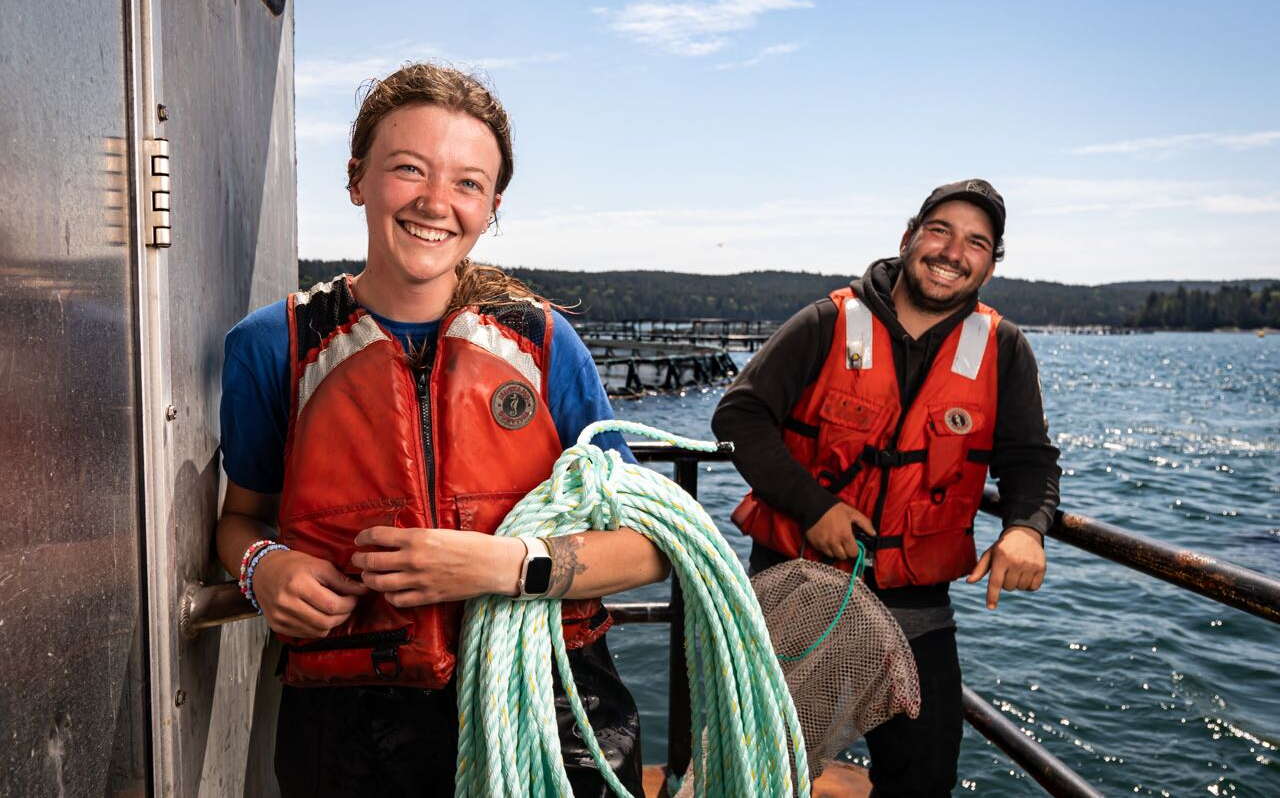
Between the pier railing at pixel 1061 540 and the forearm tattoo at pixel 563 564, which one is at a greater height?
the forearm tattoo at pixel 563 564

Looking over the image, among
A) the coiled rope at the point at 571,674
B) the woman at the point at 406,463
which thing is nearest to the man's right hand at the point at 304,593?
the woman at the point at 406,463

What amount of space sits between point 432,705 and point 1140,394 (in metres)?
62.0

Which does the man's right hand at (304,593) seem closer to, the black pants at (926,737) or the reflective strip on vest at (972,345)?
the black pants at (926,737)

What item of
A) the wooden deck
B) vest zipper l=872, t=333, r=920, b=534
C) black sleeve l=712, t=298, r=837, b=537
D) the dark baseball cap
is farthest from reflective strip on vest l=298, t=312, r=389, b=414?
the wooden deck

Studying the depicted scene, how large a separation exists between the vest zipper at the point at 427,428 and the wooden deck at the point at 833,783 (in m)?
2.01

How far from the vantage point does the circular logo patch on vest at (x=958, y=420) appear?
2.68 meters

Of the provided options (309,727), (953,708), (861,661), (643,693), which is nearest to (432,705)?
(309,727)

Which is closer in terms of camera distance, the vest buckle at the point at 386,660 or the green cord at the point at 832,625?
the vest buckle at the point at 386,660

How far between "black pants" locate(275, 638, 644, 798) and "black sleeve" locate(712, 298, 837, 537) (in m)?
1.20

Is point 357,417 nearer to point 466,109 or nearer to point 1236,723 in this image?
point 466,109

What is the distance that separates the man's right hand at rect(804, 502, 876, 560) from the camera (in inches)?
102

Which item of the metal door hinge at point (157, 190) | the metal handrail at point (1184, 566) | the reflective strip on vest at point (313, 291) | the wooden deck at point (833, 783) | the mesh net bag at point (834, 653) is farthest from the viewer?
the wooden deck at point (833, 783)

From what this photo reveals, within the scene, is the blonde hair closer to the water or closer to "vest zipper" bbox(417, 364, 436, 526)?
"vest zipper" bbox(417, 364, 436, 526)

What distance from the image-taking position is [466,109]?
1.57 metres
